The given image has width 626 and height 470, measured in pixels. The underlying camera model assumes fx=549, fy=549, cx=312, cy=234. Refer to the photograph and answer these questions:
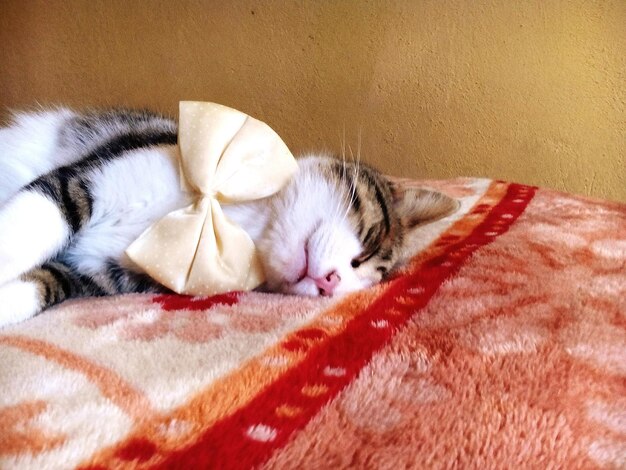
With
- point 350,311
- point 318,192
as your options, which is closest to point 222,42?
point 318,192

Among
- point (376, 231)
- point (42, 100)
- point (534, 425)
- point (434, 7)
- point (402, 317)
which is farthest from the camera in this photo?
point (42, 100)

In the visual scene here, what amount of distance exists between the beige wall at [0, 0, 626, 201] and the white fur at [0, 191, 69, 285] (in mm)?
1322

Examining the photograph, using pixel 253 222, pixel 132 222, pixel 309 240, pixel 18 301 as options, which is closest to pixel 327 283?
pixel 309 240

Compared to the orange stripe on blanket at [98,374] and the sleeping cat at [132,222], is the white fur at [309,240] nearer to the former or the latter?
the sleeping cat at [132,222]

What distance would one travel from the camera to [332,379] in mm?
585

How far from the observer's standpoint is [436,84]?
7.38 feet

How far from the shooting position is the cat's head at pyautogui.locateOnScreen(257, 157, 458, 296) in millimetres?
963

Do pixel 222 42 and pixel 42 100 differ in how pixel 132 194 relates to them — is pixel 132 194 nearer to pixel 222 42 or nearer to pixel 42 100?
pixel 222 42

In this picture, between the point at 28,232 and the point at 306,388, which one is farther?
the point at 28,232

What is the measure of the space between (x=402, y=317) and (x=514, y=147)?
173 centimetres

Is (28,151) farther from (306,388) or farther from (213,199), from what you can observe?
(306,388)

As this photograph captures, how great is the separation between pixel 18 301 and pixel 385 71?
1809mm

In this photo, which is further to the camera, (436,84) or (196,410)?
(436,84)

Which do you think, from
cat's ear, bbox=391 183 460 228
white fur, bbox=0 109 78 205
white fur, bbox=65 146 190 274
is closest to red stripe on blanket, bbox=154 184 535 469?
cat's ear, bbox=391 183 460 228
